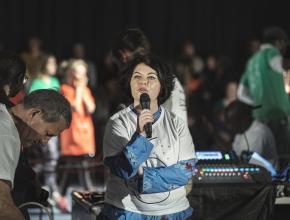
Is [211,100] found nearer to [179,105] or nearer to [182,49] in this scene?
[182,49]

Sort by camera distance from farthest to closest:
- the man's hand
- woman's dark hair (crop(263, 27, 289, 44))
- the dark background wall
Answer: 1. the dark background wall
2. woman's dark hair (crop(263, 27, 289, 44))
3. the man's hand

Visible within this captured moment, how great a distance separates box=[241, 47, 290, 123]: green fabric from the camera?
6086 mm

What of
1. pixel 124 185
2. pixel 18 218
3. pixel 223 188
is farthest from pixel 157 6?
pixel 18 218

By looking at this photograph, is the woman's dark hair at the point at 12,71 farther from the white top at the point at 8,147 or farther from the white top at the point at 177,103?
the white top at the point at 177,103

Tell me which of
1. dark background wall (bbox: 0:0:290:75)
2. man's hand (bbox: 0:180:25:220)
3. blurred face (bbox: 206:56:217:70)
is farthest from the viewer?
dark background wall (bbox: 0:0:290:75)

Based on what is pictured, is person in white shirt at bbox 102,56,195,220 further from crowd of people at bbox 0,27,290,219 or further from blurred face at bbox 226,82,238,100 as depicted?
blurred face at bbox 226,82,238,100

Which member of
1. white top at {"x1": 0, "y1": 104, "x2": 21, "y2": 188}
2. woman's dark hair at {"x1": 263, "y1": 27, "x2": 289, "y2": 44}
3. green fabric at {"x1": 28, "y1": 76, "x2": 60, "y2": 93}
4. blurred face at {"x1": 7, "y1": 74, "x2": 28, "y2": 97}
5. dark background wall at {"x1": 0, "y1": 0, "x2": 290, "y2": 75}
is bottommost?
white top at {"x1": 0, "y1": 104, "x2": 21, "y2": 188}

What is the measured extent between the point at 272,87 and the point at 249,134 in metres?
0.70

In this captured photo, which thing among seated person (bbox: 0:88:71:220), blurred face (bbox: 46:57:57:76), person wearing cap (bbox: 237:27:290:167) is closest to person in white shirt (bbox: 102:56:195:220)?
seated person (bbox: 0:88:71:220)

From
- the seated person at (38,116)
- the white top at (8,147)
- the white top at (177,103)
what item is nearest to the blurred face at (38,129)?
the seated person at (38,116)

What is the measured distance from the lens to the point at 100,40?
12117 mm

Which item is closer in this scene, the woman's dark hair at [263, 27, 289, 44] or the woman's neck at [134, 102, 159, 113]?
the woman's neck at [134, 102, 159, 113]

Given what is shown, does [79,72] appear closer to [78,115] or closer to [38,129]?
[78,115]

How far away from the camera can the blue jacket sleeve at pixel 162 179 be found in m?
3.70
